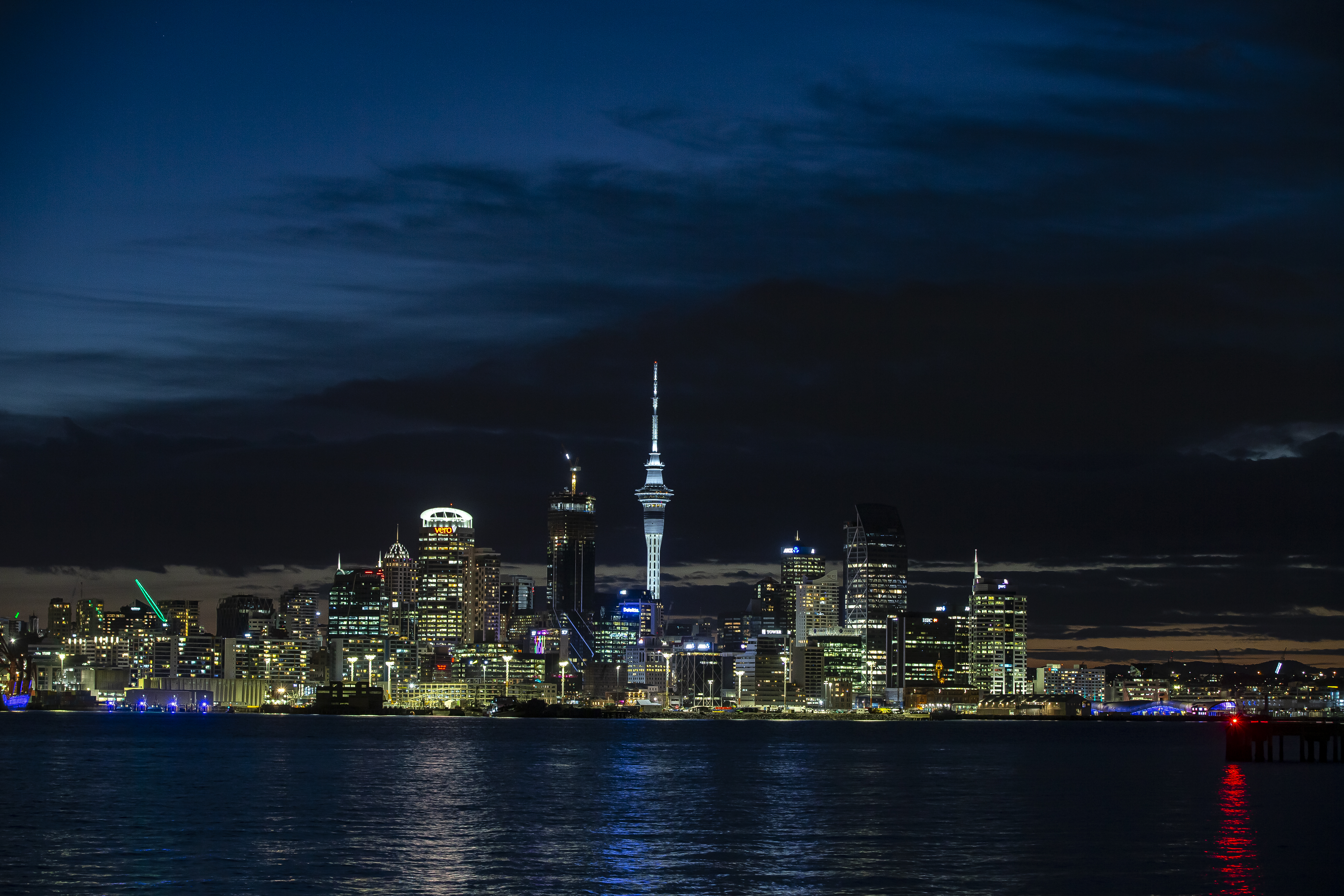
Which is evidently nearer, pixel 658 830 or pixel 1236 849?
pixel 1236 849

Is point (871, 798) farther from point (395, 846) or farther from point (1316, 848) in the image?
point (395, 846)

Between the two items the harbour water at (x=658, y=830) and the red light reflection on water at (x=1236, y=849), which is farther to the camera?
the red light reflection on water at (x=1236, y=849)

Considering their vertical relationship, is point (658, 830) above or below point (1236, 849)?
below

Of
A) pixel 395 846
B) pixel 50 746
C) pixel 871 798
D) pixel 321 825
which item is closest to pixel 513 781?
pixel 871 798

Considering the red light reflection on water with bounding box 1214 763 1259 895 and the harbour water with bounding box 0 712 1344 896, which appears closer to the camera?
the harbour water with bounding box 0 712 1344 896

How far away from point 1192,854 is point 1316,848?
824 centimetres

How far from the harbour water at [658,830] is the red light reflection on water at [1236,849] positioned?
24 centimetres

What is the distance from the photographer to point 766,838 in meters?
85.1

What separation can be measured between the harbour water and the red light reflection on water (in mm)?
242

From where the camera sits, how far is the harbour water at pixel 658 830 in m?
68.1

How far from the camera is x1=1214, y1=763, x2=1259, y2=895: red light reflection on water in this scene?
6819 cm

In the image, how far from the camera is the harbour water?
68.1 m

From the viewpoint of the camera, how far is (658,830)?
89375 mm

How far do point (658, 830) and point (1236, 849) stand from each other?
30145 millimetres
